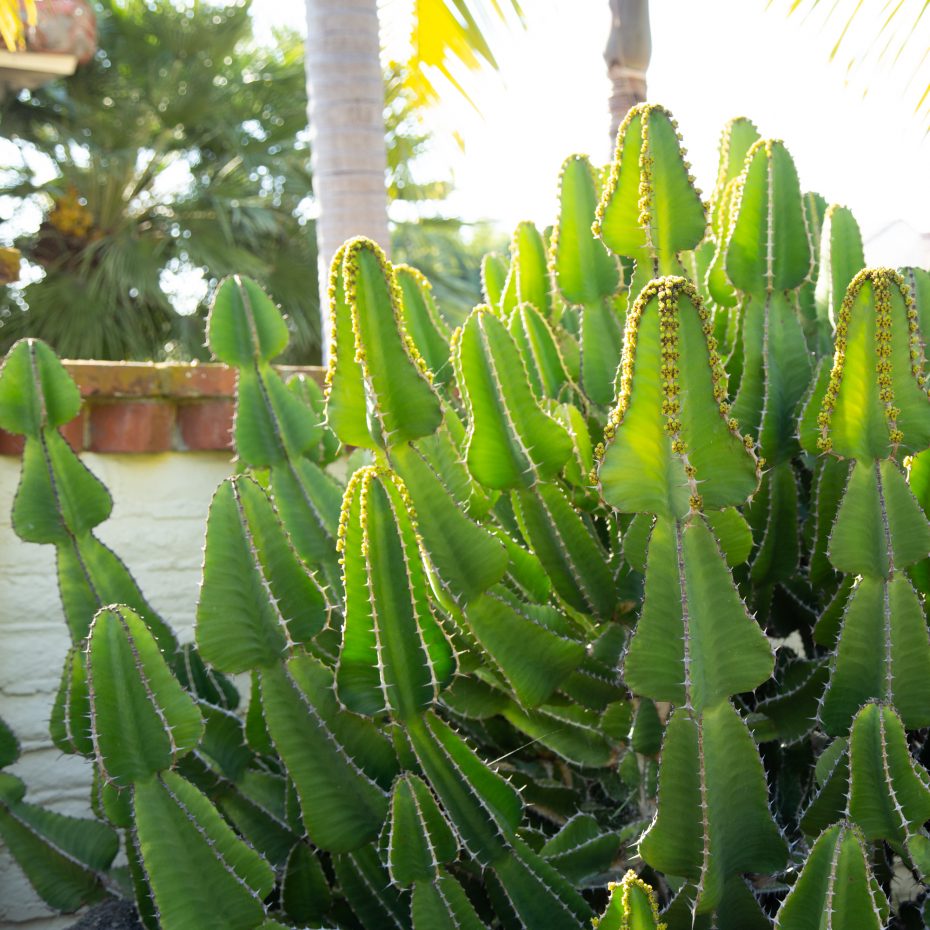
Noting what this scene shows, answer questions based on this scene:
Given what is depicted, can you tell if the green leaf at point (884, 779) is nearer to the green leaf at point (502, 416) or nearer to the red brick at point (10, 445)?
the green leaf at point (502, 416)

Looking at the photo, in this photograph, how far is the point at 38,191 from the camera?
9797 mm

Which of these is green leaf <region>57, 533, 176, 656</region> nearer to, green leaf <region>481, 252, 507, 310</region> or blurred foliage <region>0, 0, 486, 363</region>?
green leaf <region>481, 252, 507, 310</region>

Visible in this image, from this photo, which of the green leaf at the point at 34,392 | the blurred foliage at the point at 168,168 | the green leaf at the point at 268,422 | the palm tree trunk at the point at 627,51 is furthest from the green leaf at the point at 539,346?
the blurred foliage at the point at 168,168

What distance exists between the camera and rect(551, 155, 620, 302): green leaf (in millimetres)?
1946

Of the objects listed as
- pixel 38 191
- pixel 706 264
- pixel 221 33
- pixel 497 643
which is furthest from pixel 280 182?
pixel 497 643

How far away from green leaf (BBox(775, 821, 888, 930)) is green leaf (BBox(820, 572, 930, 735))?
263 millimetres

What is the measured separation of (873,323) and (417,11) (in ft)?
10.2

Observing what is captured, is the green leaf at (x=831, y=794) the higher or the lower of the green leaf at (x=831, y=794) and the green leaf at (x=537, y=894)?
the higher

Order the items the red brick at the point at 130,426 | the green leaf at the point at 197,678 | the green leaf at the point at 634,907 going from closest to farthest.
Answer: the green leaf at the point at 634,907 → the green leaf at the point at 197,678 → the red brick at the point at 130,426

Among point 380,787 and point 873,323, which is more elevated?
point 873,323

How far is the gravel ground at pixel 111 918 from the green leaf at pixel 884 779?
48.6 inches

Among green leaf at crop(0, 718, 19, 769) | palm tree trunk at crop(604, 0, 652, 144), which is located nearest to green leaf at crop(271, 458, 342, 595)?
green leaf at crop(0, 718, 19, 769)

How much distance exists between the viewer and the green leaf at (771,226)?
1.81m

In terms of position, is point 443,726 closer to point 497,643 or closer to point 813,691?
point 497,643
